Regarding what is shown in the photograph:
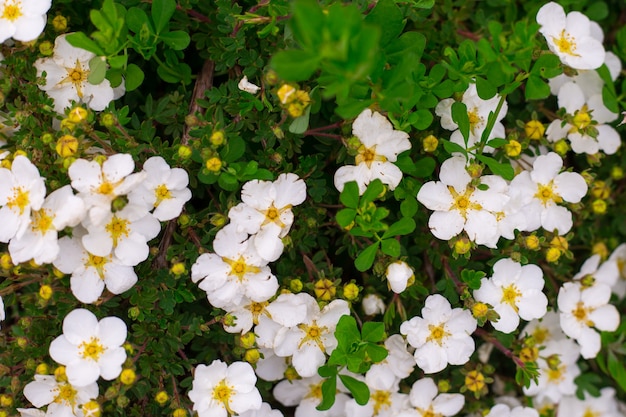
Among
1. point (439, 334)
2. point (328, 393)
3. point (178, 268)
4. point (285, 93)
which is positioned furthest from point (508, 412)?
point (285, 93)

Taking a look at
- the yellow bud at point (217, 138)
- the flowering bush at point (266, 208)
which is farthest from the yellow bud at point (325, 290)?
the yellow bud at point (217, 138)

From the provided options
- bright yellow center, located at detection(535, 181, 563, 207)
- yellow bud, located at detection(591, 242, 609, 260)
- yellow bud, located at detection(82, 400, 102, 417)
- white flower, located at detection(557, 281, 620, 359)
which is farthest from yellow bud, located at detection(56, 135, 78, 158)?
yellow bud, located at detection(591, 242, 609, 260)

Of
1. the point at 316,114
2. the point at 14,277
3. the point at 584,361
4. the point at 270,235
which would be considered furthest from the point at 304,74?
the point at 584,361

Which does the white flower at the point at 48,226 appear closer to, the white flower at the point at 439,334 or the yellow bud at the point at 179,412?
the yellow bud at the point at 179,412

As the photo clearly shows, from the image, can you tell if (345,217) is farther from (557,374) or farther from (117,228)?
(557,374)

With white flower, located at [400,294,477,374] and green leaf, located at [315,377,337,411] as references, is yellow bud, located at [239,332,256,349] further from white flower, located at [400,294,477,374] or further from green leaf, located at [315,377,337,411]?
white flower, located at [400,294,477,374]

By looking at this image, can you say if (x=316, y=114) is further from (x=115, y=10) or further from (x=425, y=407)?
(x=425, y=407)
